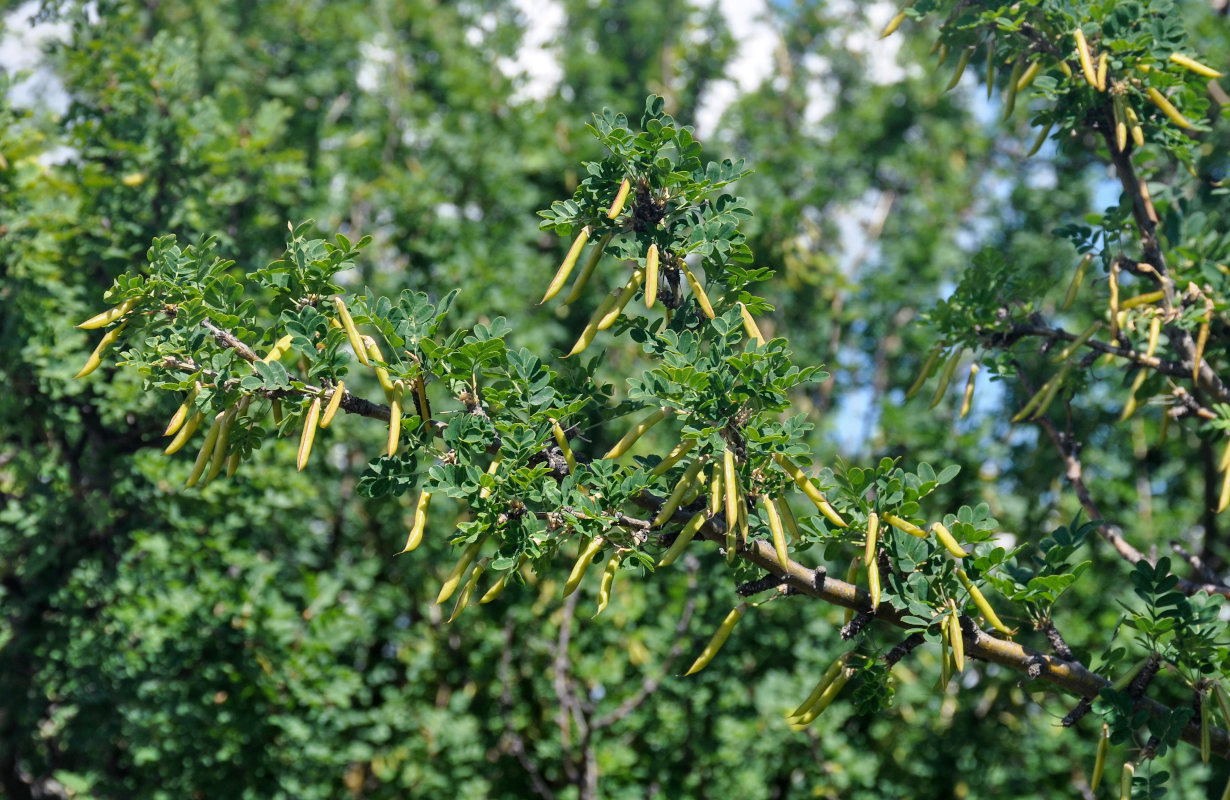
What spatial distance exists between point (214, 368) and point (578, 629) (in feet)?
12.5

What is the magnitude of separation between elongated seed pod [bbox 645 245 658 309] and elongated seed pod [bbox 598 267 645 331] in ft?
0.18

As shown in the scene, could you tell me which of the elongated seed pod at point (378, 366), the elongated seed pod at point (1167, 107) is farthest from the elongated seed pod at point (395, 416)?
the elongated seed pod at point (1167, 107)

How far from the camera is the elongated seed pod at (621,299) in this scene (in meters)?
2.02

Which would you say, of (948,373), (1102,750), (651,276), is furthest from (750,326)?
(1102,750)

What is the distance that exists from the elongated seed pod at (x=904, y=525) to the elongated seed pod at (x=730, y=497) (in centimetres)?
33

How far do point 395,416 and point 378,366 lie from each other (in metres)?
0.10

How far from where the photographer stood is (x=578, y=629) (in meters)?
5.47

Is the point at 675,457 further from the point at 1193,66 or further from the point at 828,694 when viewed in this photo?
the point at 1193,66

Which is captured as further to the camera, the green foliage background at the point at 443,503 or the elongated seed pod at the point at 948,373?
the green foliage background at the point at 443,503

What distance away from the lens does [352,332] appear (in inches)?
74.9

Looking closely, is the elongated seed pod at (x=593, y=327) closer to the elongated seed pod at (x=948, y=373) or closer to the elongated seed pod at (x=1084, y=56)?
the elongated seed pod at (x=948, y=373)

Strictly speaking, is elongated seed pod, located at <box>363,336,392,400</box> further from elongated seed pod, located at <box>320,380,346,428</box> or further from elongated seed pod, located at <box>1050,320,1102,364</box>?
elongated seed pod, located at <box>1050,320,1102,364</box>

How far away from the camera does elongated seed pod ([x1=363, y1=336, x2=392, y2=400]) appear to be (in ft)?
6.06

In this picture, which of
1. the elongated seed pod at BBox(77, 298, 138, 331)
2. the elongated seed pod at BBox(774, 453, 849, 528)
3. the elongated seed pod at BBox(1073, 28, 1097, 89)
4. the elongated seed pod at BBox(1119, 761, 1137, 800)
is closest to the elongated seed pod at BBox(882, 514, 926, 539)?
the elongated seed pod at BBox(774, 453, 849, 528)
